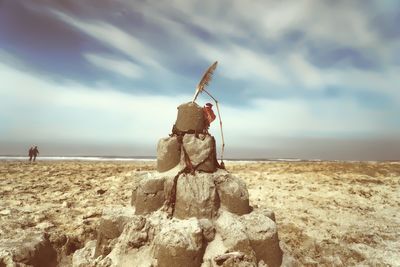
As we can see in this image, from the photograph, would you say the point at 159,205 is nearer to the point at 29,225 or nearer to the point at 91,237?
the point at 91,237

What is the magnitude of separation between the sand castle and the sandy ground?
63.0 inches

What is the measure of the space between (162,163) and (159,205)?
76 cm

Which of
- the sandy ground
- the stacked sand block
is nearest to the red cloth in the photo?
the stacked sand block

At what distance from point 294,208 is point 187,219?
6.23 m

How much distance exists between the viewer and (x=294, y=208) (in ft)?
32.8

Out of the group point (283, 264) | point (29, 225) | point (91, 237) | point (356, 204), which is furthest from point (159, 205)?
point (356, 204)

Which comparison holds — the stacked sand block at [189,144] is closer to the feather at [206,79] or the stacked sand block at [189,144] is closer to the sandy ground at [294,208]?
the feather at [206,79]

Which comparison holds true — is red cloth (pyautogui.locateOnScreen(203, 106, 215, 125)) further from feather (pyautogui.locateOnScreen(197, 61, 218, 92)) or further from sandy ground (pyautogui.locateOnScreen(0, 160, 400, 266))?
sandy ground (pyautogui.locateOnScreen(0, 160, 400, 266))

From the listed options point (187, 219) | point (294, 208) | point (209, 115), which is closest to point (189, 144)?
point (209, 115)

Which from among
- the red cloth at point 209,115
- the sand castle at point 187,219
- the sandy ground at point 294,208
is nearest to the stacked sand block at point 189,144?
the sand castle at point 187,219

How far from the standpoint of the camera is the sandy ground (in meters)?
6.96

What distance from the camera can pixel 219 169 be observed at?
5578mm

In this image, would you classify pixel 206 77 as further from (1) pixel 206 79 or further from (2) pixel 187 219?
(2) pixel 187 219

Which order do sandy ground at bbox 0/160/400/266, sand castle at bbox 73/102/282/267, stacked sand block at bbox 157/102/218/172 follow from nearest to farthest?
sand castle at bbox 73/102/282/267 < stacked sand block at bbox 157/102/218/172 < sandy ground at bbox 0/160/400/266
